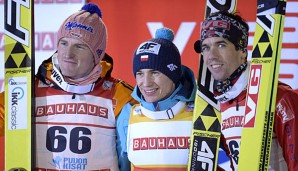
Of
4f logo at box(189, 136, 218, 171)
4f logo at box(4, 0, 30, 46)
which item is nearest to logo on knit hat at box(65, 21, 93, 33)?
4f logo at box(4, 0, 30, 46)

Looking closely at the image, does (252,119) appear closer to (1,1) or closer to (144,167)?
(144,167)

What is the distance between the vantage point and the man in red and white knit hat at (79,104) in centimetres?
259

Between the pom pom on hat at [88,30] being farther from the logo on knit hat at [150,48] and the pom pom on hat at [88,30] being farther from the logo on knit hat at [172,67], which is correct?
the logo on knit hat at [172,67]

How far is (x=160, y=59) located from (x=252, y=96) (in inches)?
14.7

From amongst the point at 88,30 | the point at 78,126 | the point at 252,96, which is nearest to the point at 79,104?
the point at 78,126

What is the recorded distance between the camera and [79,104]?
262cm

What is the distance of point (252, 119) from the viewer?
7.78ft

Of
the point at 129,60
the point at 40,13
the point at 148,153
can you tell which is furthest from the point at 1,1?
the point at 148,153

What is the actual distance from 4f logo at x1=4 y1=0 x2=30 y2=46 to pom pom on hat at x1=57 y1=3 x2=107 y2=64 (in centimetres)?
16

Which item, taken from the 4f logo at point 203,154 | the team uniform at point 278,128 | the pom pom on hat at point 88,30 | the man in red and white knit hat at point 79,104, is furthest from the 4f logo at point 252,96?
the pom pom on hat at point 88,30

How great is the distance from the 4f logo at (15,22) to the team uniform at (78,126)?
0.57ft

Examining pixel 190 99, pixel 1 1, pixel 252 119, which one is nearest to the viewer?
pixel 252 119

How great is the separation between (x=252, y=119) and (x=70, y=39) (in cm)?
78

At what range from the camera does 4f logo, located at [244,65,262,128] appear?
237 centimetres
